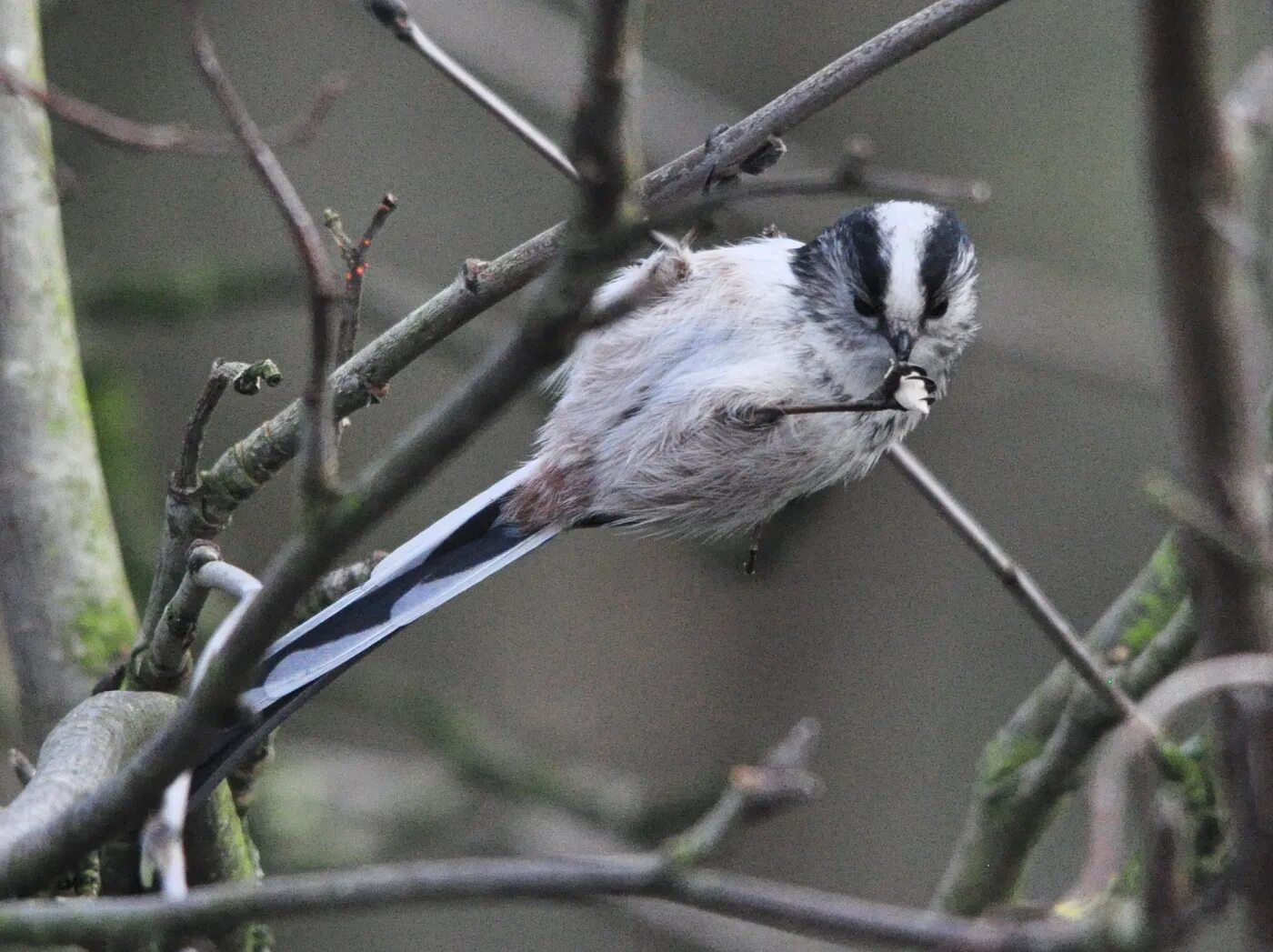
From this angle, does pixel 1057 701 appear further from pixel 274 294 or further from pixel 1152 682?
pixel 274 294

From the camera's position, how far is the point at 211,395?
220cm

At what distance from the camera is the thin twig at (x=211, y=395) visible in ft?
7.20

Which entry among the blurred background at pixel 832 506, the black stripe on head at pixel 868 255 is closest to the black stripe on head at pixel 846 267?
the black stripe on head at pixel 868 255

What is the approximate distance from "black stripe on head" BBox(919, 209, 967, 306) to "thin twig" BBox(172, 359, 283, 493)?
4.62ft

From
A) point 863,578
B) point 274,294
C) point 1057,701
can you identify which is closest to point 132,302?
point 274,294

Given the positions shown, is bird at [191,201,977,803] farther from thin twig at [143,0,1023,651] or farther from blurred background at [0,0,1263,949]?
blurred background at [0,0,1263,949]

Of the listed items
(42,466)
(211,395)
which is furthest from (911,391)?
(42,466)

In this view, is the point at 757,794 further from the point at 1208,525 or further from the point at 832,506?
the point at 832,506

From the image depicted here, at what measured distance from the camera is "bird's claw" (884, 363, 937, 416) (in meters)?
2.51

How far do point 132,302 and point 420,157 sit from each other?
230 centimetres

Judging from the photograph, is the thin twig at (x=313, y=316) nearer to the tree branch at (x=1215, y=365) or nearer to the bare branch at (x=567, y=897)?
the bare branch at (x=567, y=897)

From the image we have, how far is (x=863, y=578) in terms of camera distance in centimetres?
679

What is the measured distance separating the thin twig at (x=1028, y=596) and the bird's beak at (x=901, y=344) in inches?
8.8

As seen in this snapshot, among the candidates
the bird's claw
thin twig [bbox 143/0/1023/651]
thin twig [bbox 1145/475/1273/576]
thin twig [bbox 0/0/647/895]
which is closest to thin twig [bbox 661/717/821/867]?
thin twig [bbox 0/0/647/895]
